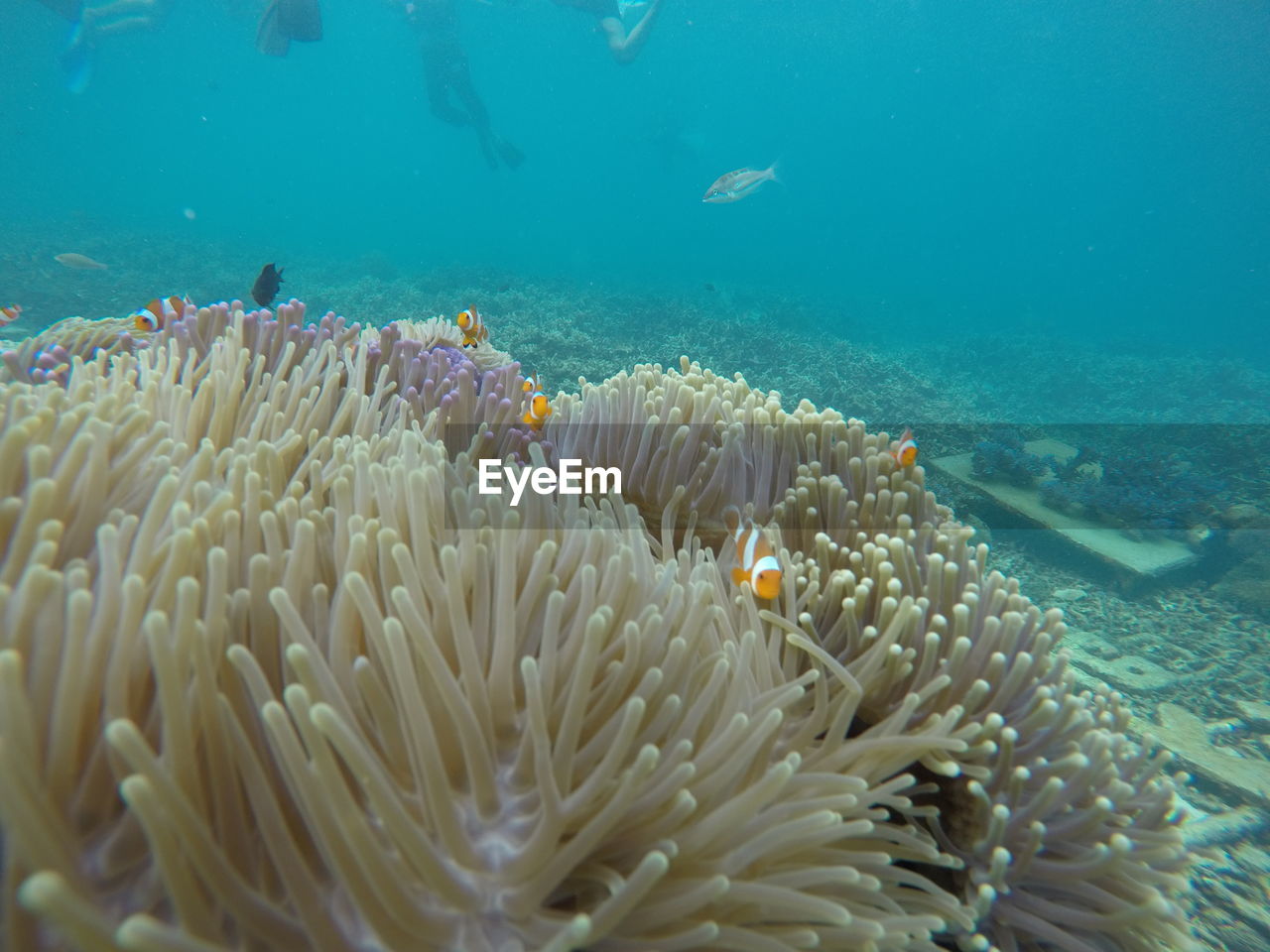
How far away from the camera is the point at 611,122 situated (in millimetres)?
105125

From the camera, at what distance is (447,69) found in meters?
25.6

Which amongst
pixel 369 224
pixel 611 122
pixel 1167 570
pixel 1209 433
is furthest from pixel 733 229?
pixel 1167 570

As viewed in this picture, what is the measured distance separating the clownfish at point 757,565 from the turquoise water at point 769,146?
1198 inches

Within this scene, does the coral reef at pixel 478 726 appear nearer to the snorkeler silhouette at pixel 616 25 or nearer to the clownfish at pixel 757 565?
the clownfish at pixel 757 565

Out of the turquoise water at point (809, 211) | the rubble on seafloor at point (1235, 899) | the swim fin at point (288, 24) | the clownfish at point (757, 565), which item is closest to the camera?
the clownfish at point (757, 565)

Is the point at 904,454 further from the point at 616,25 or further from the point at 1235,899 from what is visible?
the point at 616,25

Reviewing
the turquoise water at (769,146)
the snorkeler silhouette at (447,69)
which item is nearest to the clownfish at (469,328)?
the snorkeler silhouette at (447,69)

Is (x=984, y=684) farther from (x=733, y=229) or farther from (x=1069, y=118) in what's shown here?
(x=1069, y=118)

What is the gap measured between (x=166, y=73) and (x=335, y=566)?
390 ft

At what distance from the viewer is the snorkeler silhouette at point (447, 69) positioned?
24.0 metres

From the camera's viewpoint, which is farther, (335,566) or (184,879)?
(335,566)

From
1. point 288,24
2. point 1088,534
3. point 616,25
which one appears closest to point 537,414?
point 1088,534

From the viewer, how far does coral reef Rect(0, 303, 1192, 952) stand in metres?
0.84

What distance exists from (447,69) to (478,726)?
31346 millimetres
